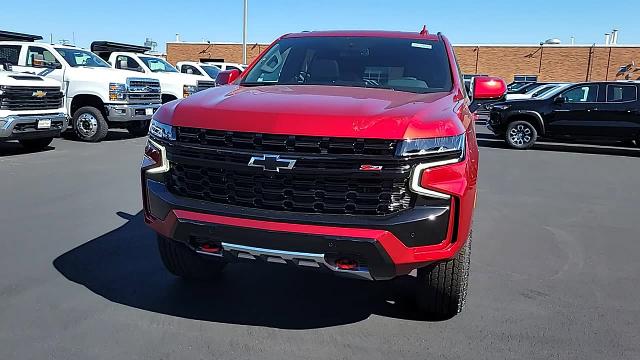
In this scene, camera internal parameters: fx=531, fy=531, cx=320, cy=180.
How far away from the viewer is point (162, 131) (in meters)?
3.11

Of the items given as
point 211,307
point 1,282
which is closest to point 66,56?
point 1,282

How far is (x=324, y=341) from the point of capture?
3.09 metres

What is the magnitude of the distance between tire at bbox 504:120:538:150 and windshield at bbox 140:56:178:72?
10.0 meters

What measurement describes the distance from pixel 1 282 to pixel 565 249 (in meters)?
4.68

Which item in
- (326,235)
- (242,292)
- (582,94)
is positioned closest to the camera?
(326,235)

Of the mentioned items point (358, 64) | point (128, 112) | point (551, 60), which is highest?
point (551, 60)

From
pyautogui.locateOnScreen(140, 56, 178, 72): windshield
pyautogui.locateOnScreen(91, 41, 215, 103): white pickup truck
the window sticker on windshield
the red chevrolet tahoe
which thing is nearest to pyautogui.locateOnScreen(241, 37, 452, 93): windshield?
the window sticker on windshield

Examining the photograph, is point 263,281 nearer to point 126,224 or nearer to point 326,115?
point 326,115

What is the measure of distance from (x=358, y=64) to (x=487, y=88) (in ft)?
3.84

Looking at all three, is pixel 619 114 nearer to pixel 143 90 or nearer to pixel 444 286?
pixel 143 90

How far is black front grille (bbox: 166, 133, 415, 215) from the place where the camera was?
105 inches

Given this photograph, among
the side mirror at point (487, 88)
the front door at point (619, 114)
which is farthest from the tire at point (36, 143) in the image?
the front door at point (619, 114)

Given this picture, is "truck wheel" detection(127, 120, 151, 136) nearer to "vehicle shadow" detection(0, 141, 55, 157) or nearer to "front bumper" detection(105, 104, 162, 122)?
"front bumper" detection(105, 104, 162, 122)

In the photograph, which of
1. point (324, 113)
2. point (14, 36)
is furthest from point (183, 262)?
point (14, 36)
